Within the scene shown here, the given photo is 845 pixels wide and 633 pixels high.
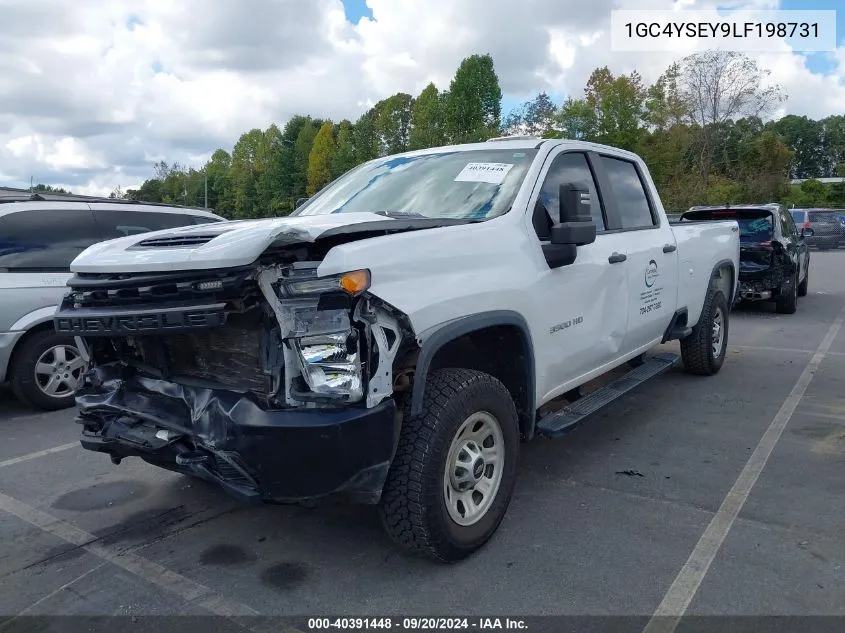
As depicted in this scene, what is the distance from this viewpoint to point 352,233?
306 cm

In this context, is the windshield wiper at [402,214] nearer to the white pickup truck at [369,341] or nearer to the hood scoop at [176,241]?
the white pickup truck at [369,341]

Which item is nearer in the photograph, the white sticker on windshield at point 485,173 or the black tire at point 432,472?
the black tire at point 432,472

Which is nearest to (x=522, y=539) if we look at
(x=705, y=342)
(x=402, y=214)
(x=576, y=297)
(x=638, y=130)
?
(x=576, y=297)

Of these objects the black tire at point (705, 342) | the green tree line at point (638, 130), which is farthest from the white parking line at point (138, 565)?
the green tree line at point (638, 130)

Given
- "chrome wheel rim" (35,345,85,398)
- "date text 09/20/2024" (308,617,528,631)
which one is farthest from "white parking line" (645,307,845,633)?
"chrome wheel rim" (35,345,85,398)

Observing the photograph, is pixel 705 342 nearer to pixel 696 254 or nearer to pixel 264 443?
pixel 696 254

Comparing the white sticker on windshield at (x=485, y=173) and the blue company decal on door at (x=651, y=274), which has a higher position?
the white sticker on windshield at (x=485, y=173)

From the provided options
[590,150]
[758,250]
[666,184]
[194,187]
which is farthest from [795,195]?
[194,187]

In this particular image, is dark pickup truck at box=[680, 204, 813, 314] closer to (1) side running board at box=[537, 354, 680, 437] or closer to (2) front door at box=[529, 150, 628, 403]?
(1) side running board at box=[537, 354, 680, 437]

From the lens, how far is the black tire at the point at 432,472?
3.02m

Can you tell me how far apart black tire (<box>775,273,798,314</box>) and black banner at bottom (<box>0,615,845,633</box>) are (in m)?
9.52

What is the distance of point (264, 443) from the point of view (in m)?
2.76

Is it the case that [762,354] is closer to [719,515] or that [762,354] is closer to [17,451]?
[719,515]

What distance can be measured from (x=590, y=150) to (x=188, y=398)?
10.7ft
